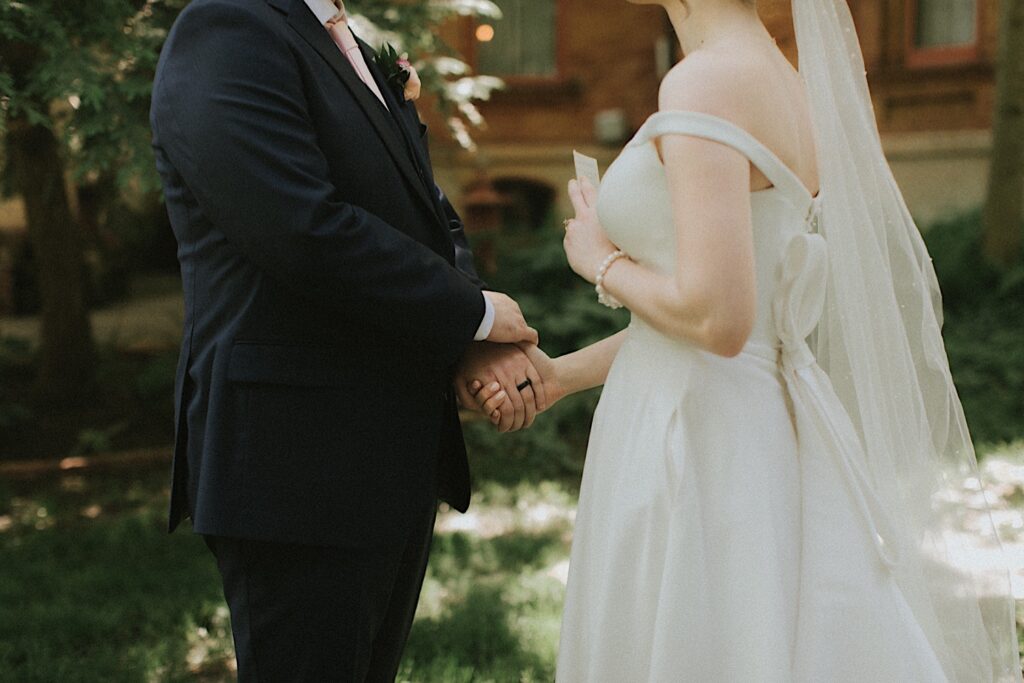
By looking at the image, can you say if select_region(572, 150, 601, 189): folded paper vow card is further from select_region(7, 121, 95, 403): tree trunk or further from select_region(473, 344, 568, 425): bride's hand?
select_region(7, 121, 95, 403): tree trunk

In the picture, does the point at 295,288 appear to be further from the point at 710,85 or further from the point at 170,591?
the point at 170,591

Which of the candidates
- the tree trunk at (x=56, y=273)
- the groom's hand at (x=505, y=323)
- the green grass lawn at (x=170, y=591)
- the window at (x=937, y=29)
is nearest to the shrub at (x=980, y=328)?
the window at (x=937, y=29)

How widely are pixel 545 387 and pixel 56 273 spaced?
19.4ft

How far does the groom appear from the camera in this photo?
2.07 metres

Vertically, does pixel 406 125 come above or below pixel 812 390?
above

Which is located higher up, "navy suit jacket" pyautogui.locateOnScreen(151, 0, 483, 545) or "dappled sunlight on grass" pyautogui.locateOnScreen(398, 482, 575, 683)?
"navy suit jacket" pyautogui.locateOnScreen(151, 0, 483, 545)

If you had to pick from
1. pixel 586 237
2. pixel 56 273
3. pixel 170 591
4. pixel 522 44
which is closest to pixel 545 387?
pixel 586 237

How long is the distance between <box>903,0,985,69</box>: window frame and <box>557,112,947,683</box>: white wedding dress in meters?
10.7

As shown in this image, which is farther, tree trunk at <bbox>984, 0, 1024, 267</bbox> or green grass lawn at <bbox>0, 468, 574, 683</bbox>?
tree trunk at <bbox>984, 0, 1024, 267</bbox>

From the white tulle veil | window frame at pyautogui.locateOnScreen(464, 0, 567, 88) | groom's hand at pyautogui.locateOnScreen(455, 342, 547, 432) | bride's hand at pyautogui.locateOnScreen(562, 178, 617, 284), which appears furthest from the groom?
window frame at pyautogui.locateOnScreen(464, 0, 567, 88)

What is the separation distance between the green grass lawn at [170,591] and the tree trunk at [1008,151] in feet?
17.0

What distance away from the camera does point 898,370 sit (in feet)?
8.46

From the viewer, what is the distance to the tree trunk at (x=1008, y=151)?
8.80 m

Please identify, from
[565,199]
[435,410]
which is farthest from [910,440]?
[565,199]
